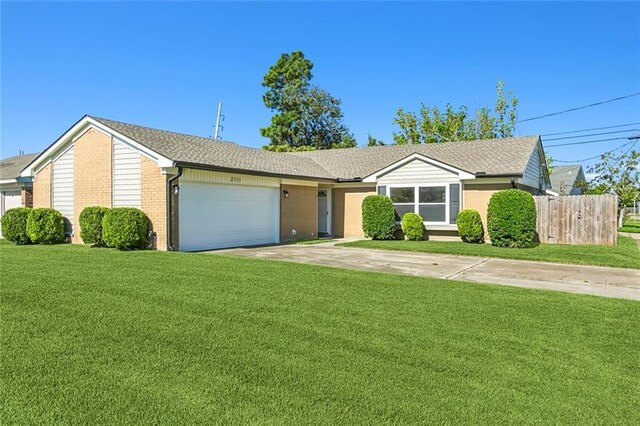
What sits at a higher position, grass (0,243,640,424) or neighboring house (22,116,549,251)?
neighboring house (22,116,549,251)

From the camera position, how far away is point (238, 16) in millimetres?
15898

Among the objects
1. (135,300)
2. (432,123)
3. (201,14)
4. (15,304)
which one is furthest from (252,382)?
(432,123)

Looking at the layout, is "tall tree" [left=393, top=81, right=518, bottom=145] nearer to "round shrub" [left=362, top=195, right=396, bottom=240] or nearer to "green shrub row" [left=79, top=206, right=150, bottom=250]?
"round shrub" [left=362, top=195, right=396, bottom=240]

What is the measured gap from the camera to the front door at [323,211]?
69.3 ft

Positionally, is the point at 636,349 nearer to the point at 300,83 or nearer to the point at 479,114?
the point at 479,114

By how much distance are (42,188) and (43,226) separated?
2432 millimetres

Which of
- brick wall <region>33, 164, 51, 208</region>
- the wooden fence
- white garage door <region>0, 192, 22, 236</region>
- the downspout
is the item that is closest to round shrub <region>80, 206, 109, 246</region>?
the downspout

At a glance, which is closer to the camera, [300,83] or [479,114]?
[479,114]

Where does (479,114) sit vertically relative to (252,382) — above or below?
above

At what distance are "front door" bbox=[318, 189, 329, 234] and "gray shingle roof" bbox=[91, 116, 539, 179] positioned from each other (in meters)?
1.05

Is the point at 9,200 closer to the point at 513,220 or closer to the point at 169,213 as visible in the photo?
the point at 169,213

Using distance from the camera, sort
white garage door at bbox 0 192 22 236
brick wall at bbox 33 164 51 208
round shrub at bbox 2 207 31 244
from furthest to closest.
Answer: white garage door at bbox 0 192 22 236
brick wall at bbox 33 164 51 208
round shrub at bbox 2 207 31 244

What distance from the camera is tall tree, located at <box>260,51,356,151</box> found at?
44000mm

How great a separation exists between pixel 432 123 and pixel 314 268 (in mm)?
32713
